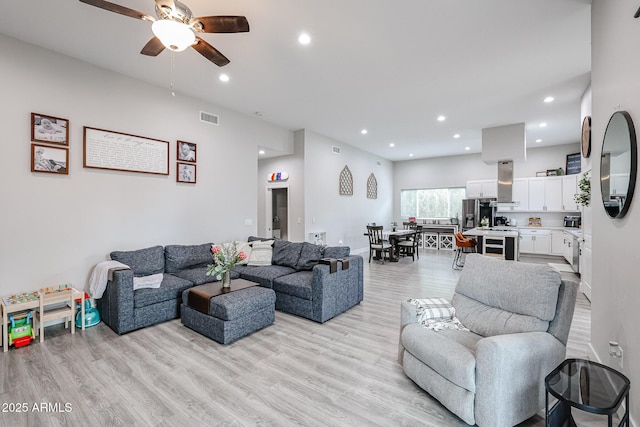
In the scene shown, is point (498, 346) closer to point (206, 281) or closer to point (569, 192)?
point (206, 281)

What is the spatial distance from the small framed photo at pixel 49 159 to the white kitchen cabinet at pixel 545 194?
10669 mm

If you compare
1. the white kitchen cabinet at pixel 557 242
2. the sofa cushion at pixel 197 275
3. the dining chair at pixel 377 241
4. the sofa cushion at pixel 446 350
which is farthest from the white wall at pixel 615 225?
the white kitchen cabinet at pixel 557 242

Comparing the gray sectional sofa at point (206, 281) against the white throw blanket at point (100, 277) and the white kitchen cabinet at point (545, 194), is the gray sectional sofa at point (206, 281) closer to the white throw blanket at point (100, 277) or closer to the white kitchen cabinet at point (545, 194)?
the white throw blanket at point (100, 277)

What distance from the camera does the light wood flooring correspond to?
1989mm

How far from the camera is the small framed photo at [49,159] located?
3.34m

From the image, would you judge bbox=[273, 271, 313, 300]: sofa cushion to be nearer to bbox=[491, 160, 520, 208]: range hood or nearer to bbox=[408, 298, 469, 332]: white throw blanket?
bbox=[408, 298, 469, 332]: white throw blanket

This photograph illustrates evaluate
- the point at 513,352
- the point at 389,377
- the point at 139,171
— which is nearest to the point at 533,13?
the point at 513,352

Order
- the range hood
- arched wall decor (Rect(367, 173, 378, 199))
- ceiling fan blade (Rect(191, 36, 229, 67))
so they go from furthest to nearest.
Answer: arched wall decor (Rect(367, 173, 378, 199))
the range hood
ceiling fan blade (Rect(191, 36, 229, 67))

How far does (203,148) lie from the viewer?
16.6 ft

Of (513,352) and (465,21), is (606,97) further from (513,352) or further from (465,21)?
(513,352)

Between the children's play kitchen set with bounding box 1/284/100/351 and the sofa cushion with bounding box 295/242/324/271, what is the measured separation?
8.84 feet

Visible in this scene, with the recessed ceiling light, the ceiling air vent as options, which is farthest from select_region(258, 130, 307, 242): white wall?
the recessed ceiling light

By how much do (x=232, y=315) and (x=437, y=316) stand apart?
205 cm

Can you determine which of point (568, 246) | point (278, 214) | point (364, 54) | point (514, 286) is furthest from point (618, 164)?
point (278, 214)
